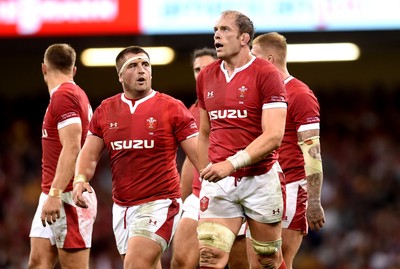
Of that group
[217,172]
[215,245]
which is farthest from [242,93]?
[215,245]

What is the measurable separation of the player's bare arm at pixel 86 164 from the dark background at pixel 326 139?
19.2 ft

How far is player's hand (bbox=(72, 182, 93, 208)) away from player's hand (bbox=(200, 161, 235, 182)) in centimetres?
112

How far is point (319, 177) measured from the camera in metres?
7.99

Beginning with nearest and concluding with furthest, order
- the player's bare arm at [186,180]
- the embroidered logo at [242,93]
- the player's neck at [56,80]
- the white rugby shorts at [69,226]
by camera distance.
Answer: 1. the embroidered logo at [242,93]
2. the white rugby shorts at [69,226]
3. the player's neck at [56,80]
4. the player's bare arm at [186,180]

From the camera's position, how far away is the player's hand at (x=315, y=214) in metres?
7.84

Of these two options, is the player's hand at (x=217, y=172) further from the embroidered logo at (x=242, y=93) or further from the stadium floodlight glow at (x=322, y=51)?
the stadium floodlight glow at (x=322, y=51)

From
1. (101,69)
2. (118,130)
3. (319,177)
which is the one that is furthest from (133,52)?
(101,69)

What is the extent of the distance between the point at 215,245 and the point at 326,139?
11717mm

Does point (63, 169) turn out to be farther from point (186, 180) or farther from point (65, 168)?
point (186, 180)

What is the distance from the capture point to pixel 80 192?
7672 mm

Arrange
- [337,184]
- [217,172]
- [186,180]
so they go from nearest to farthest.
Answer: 1. [217,172]
2. [186,180]
3. [337,184]

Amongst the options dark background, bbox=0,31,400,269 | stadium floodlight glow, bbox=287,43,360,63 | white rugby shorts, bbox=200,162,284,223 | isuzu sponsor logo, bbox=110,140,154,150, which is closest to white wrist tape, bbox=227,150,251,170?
white rugby shorts, bbox=200,162,284,223

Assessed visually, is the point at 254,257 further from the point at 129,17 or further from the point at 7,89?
the point at 7,89

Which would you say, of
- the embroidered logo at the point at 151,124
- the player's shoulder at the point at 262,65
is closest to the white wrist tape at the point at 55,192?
the embroidered logo at the point at 151,124
